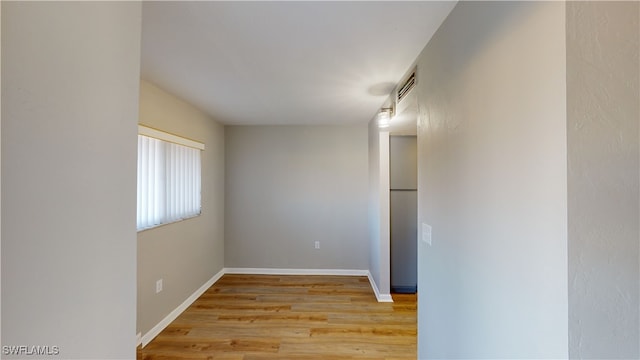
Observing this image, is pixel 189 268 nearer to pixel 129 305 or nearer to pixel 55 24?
pixel 129 305

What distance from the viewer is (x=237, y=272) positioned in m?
4.23

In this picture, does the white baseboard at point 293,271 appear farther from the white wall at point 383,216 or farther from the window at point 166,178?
the window at point 166,178

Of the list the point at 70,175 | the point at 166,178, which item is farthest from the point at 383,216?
the point at 70,175

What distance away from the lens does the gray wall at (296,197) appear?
13.8ft

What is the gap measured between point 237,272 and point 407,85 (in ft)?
12.1

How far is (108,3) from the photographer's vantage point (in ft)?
2.45

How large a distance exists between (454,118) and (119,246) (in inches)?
58.4

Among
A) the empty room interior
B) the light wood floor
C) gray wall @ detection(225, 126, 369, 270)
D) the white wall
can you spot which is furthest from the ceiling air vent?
the light wood floor

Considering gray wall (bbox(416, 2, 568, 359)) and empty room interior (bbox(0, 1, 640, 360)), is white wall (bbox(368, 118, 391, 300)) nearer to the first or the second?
empty room interior (bbox(0, 1, 640, 360))

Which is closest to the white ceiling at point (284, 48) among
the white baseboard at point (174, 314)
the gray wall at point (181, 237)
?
the gray wall at point (181, 237)

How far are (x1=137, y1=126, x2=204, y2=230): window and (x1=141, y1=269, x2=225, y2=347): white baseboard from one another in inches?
38.4

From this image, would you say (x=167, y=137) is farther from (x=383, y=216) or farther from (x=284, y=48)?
(x=383, y=216)

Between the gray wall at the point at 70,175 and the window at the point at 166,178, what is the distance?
1761mm

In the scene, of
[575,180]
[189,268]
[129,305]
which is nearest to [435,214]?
[575,180]
